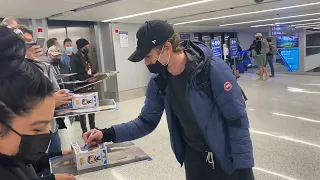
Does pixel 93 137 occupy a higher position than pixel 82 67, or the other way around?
pixel 82 67

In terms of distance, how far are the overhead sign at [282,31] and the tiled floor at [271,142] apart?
5.73m

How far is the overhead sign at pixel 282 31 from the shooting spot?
1185 centimetres

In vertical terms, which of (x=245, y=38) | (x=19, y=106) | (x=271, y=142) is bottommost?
(x=271, y=142)

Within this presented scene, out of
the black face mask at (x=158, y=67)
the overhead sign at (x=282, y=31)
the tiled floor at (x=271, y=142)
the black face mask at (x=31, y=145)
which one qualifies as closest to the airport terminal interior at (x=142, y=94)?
the tiled floor at (x=271, y=142)

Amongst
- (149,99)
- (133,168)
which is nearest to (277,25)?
(133,168)

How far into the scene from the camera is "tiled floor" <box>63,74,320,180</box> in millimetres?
2996

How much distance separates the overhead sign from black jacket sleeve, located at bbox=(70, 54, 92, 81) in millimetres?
9570

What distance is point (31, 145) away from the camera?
77 centimetres

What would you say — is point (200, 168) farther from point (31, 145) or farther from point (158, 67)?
point (31, 145)

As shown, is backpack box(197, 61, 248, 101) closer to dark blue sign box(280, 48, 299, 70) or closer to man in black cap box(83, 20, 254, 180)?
→ man in black cap box(83, 20, 254, 180)

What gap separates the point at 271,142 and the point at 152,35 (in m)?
2.94

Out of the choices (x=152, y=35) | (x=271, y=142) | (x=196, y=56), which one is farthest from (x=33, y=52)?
(x=271, y=142)

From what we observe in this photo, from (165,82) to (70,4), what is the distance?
358cm

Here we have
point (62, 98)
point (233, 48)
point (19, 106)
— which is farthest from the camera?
point (233, 48)
